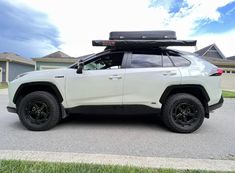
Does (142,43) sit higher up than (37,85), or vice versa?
(142,43)

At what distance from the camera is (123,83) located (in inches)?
185

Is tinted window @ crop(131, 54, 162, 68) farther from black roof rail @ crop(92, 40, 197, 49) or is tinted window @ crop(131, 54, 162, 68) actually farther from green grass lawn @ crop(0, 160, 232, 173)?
green grass lawn @ crop(0, 160, 232, 173)

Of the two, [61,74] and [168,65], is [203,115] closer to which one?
[168,65]

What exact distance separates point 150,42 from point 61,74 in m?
2.00

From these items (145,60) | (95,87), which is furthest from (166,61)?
(95,87)

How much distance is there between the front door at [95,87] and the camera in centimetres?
471

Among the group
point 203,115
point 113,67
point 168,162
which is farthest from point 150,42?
point 168,162

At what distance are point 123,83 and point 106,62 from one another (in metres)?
0.64

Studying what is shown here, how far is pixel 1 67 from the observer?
2597cm

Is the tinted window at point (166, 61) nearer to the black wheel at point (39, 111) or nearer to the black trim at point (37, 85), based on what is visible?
the black trim at point (37, 85)

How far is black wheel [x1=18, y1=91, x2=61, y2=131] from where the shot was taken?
4.69 m

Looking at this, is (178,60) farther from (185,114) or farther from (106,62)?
(106,62)

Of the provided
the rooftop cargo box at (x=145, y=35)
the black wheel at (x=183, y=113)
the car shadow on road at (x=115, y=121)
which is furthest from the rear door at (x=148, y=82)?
the car shadow on road at (x=115, y=121)

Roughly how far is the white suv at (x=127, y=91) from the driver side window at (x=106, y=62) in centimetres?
3
